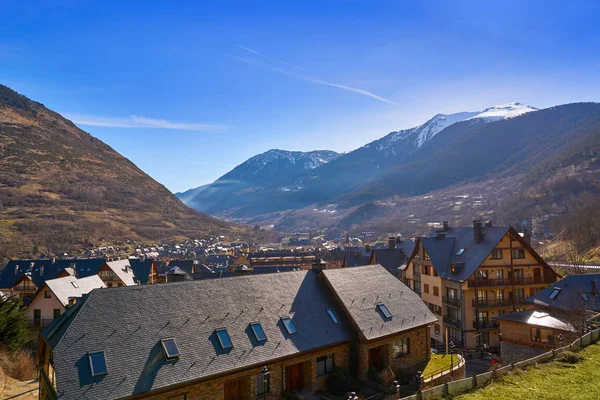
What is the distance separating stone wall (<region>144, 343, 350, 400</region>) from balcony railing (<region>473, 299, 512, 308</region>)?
79.3 feet

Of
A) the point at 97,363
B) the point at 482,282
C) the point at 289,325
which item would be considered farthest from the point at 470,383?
the point at 482,282

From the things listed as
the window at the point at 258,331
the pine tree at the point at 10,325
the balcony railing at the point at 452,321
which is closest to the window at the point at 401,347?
the window at the point at 258,331

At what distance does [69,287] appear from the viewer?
5328 centimetres

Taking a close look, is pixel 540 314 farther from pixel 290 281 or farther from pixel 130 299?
pixel 130 299

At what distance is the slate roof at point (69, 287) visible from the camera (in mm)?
50281

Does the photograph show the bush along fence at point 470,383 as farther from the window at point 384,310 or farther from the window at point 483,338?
the window at point 483,338

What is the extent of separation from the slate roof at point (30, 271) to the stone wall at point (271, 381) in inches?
2390

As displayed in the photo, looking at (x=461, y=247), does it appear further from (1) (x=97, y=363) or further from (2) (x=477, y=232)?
(1) (x=97, y=363)

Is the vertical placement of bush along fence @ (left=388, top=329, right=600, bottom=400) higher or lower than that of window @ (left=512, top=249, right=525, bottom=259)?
lower

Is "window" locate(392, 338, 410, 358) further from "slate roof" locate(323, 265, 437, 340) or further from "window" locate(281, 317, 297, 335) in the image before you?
"window" locate(281, 317, 297, 335)

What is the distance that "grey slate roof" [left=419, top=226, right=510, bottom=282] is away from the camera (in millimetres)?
46469

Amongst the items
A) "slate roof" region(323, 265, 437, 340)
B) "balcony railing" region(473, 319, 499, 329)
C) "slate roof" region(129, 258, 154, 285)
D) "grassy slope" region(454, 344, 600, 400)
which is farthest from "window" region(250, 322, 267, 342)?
"slate roof" region(129, 258, 154, 285)

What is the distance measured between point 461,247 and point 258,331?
34.7 m

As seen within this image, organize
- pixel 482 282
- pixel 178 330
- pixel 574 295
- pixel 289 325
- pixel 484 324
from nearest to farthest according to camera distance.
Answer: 1. pixel 178 330
2. pixel 289 325
3. pixel 574 295
4. pixel 484 324
5. pixel 482 282
